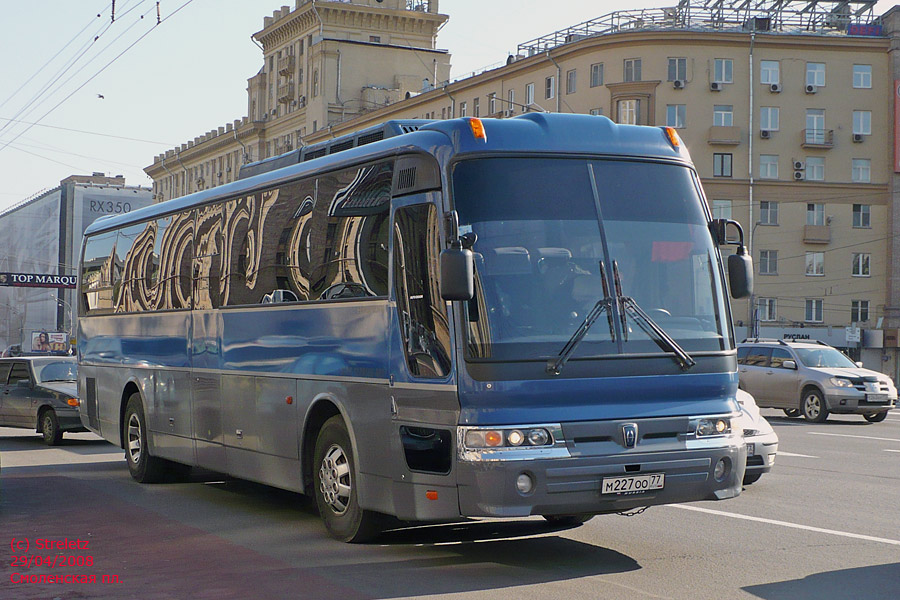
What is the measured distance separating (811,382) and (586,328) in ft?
65.2

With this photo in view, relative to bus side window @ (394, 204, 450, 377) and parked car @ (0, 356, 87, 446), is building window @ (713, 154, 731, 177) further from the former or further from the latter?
bus side window @ (394, 204, 450, 377)

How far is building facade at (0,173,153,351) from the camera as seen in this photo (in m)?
89.6

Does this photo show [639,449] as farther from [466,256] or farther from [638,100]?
[638,100]

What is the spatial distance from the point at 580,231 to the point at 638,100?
2408 inches

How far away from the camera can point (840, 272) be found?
2746 inches

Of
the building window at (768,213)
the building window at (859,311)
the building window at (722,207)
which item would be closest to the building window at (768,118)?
the building window at (768,213)

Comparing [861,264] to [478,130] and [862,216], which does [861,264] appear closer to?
[862,216]

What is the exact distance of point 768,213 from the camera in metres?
69.2

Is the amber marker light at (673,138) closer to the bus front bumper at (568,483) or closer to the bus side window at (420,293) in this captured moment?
the bus side window at (420,293)

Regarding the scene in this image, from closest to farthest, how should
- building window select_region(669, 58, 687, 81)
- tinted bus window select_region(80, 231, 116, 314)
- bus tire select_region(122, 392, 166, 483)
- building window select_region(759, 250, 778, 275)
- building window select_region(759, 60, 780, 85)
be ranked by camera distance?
1. bus tire select_region(122, 392, 166, 483)
2. tinted bus window select_region(80, 231, 116, 314)
3. building window select_region(669, 58, 687, 81)
4. building window select_region(759, 60, 780, 85)
5. building window select_region(759, 250, 778, 275)

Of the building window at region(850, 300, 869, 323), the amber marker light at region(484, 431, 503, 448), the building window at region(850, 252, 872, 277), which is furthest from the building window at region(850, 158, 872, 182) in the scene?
the amber marker light at region(484, 431, 503, 448)

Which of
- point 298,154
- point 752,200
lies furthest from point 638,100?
point 298,154

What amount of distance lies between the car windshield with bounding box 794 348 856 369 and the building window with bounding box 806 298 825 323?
43272mm

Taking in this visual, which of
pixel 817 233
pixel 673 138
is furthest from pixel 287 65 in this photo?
pixel 673 138
